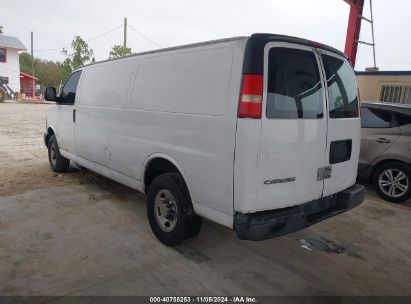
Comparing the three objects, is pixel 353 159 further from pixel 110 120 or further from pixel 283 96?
pixel 110 120

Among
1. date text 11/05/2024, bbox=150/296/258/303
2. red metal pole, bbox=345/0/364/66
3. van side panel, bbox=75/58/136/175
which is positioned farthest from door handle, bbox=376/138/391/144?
red metal pole, bbox=345/0/364/66

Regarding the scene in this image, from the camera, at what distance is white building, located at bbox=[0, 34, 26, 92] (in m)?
36.5

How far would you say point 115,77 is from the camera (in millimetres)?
4605

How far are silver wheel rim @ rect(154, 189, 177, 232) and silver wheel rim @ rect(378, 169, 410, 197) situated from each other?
13.6 feet

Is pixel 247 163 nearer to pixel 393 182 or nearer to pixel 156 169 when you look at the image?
pixel 156 169

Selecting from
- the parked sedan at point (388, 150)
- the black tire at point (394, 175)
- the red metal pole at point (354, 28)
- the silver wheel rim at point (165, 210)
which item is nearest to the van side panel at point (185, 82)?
the silver wheel rim at point (165, 210)

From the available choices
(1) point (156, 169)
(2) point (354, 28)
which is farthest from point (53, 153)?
(2) point (354, 28)

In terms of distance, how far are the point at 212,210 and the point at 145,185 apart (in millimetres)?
1291

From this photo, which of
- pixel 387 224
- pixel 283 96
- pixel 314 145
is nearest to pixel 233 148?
pixel 283 96

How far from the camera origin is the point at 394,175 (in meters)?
5.83

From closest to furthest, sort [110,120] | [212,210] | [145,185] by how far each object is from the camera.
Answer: [212,210]
[145,185]
[110,120]

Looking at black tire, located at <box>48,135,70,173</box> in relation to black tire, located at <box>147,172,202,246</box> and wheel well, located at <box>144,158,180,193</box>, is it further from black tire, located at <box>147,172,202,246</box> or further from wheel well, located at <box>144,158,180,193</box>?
black tire, located at <box>147,172,202,246</box>

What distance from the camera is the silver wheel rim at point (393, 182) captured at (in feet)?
18.8

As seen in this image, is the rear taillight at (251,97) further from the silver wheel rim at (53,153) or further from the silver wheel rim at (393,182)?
the silver wheel rim at (53,153)
